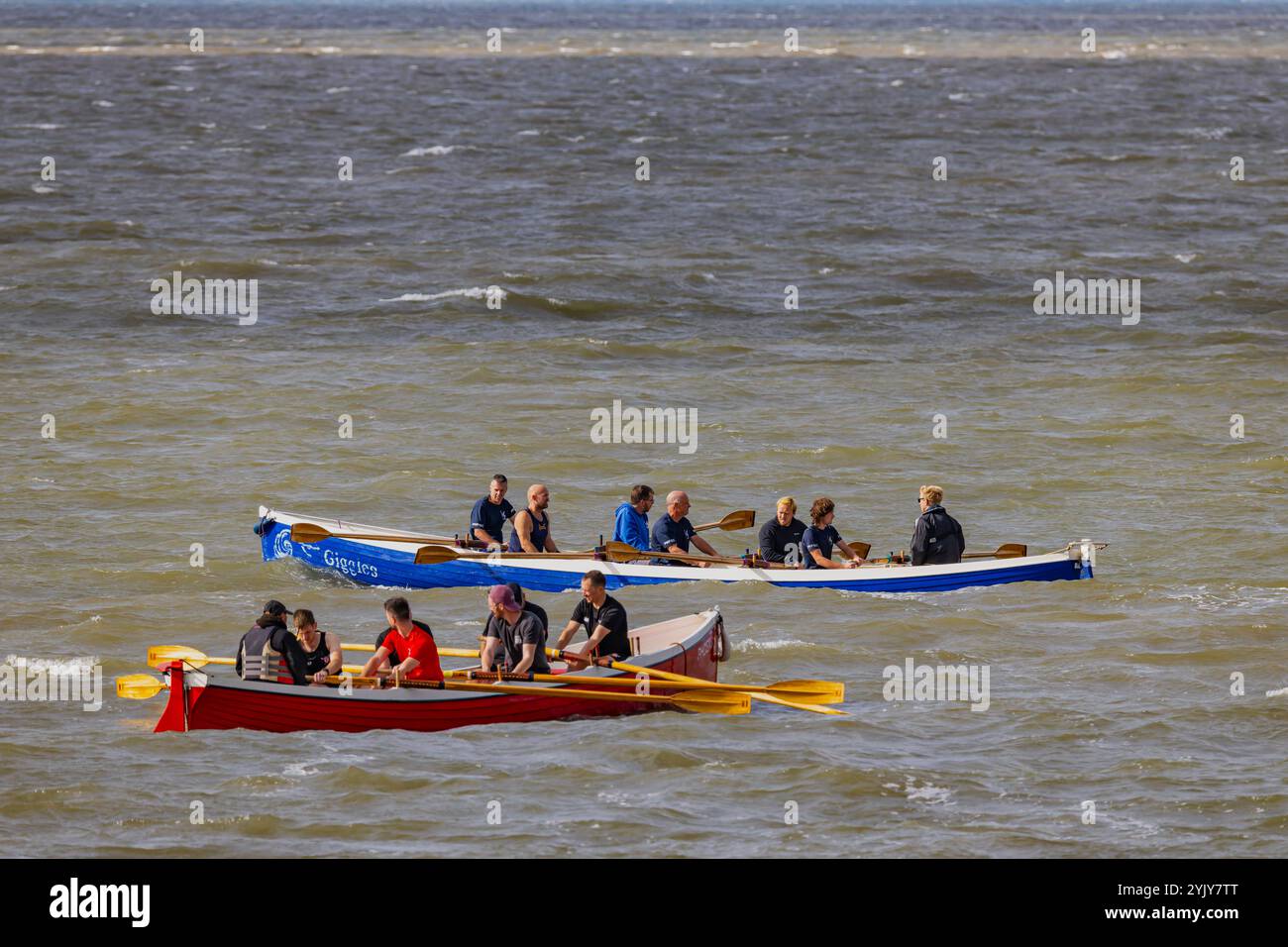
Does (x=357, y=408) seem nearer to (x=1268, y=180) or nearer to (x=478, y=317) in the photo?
(x=478, y=317)

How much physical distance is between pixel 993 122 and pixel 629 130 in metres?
17.1

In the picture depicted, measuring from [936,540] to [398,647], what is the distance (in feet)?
24.8

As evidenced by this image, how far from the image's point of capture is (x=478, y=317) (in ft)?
131

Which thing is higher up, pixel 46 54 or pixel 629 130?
pixel 46 54

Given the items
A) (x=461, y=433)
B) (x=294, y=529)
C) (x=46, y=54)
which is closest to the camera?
→ (x=294, y=529)

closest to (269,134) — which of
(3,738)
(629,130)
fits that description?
(629,130)

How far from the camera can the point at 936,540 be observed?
2197cm

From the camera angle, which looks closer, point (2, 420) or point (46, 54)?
point (2, 420)

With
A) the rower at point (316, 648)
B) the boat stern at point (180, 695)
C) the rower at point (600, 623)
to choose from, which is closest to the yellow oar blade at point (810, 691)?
the rower at point (600, 623)

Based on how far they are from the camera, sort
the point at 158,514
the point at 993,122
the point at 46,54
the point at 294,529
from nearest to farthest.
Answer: the point at 294,529 < the point at 158,514 < the point at 993,122 < the point at 46,54

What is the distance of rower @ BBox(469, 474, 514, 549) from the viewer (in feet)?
74.1

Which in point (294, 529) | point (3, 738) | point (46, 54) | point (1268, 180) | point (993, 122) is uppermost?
point (46, 54)

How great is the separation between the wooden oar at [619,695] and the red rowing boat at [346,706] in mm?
55

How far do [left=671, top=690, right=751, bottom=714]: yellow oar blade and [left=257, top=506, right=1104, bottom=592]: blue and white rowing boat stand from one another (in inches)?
180
